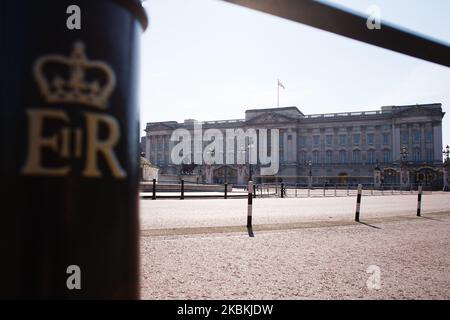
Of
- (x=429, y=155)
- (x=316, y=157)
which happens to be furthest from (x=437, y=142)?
(x=316, y=157)

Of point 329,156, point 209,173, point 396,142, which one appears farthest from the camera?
point 209,173

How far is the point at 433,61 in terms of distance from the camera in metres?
1.15

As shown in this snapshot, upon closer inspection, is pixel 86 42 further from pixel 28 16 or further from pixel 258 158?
pixel 258 158

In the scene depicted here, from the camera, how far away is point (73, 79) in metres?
0.62

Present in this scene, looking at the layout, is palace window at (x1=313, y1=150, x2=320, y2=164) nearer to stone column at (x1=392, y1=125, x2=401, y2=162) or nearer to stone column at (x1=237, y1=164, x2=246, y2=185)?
stone column at (x1=392, y1=125, x2=401, y2=162)

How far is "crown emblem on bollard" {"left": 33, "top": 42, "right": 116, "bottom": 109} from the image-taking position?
60 cm

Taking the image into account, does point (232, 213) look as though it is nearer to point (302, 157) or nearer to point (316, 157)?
point (316, 157)

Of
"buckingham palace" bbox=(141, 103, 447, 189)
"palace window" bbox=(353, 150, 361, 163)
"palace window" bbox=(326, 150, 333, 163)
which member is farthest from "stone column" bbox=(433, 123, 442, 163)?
"palace window" bbox=(326, 150, 333, 163)

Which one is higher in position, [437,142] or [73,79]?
[437,142]

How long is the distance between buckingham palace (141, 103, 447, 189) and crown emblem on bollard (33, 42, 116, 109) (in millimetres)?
65151

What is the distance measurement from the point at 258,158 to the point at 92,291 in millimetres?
83721

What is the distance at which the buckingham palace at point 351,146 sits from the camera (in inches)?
2731

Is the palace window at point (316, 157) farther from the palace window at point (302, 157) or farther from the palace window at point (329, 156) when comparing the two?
the palace window at point (302, 157)

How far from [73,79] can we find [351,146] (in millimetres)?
80817
